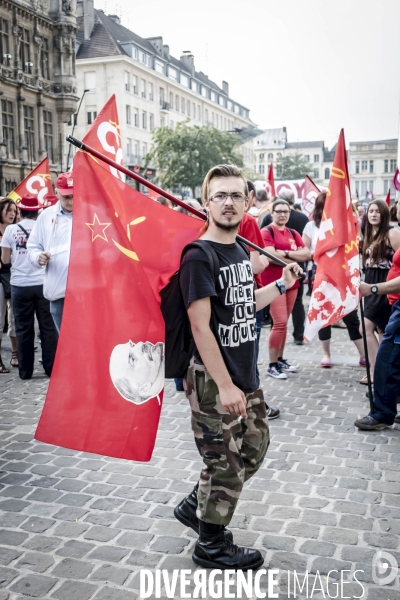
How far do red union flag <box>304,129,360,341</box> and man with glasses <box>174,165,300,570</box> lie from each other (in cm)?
267

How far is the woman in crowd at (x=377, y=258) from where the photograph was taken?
635 centimetres

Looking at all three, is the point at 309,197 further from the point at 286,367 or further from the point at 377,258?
the point at 377,258

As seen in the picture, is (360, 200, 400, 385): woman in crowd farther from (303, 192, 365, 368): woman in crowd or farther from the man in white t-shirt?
the man in white t-shirt

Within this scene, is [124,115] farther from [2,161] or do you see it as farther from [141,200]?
[141,200]

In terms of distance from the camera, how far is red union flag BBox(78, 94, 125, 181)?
390 centimetres

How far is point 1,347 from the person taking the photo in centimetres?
958

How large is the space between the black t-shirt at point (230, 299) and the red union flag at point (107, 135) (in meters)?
0.96

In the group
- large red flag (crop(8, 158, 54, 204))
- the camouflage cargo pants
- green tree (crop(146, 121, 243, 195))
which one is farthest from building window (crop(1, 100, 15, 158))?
the camouflage cargo pants

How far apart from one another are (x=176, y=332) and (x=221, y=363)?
14.9 inches

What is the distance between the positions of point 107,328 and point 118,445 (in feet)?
2.03

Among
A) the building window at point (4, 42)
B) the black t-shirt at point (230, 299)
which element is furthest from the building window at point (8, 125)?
the black t-shirt at point (230, 299)

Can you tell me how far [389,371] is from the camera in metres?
5.37

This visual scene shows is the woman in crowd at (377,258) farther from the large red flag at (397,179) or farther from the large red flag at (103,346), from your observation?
the large red flag at (397,179)

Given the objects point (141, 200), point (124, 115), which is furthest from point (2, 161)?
point (141, 200)
